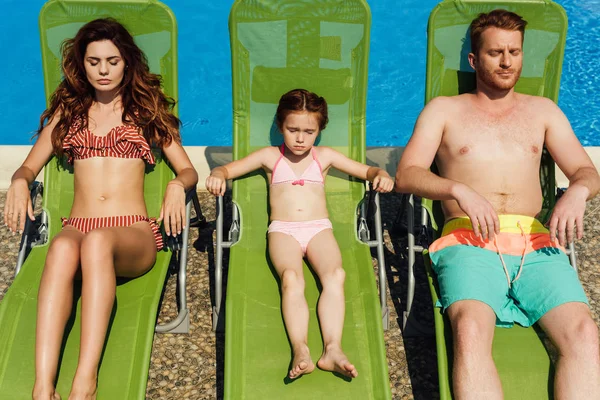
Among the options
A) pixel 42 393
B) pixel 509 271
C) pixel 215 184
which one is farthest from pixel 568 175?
pixel 42 393

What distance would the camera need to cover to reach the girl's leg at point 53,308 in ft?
9.45

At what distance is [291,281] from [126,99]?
4.59 ft

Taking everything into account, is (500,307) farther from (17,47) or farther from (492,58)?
(17,47)

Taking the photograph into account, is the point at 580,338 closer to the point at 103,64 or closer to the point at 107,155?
the point at 107,155

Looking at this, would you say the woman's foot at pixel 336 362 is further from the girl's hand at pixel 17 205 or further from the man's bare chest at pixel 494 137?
the girl's hand at pixel 17 205

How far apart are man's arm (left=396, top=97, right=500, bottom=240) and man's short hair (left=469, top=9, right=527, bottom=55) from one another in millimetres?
363

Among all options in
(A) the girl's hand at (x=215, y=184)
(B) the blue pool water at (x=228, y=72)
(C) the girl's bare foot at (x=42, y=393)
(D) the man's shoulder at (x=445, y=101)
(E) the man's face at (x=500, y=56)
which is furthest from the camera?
(B) the blue pool water at (x=228, y=72)

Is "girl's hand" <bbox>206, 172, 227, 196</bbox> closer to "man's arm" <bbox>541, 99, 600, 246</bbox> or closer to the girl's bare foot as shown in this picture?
the girl's bare foot

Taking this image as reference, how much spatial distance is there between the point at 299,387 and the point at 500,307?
104cm

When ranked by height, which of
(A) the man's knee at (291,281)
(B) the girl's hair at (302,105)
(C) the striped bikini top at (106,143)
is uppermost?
(B) the girl's hair at (302,105)

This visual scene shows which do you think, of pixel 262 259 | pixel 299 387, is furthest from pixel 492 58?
pixel 299 387

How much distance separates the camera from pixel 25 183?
3.48 meters

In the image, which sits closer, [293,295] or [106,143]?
[293,295]

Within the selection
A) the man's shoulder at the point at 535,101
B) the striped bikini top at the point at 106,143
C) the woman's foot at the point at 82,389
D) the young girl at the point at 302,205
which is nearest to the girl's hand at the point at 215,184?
the young girl at the point at 302,205
